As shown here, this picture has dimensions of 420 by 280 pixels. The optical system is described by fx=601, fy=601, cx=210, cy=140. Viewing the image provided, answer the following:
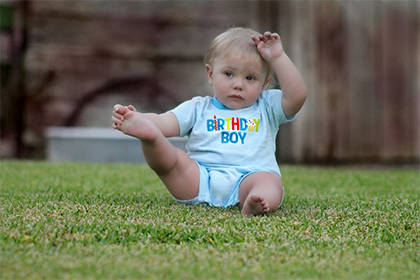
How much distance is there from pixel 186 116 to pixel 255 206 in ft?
1.63

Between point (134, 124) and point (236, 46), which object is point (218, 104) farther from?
point (134, 124)

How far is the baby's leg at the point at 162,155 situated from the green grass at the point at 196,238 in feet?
0.31

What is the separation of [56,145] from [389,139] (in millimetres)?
3017

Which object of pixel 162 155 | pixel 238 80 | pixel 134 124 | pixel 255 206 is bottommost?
pixel 255 206

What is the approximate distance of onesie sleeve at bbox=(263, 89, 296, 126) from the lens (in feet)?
7.13

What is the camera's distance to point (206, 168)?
214 centimetres

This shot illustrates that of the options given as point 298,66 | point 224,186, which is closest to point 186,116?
point 224,186

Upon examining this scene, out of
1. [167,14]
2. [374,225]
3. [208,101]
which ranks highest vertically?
[167,14]

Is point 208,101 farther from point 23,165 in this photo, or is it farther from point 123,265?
point 23,165

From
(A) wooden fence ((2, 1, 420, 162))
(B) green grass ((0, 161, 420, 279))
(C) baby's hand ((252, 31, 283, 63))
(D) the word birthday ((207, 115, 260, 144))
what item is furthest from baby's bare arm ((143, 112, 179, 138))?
(A) wooden fence ((2, 1, 420, 162))

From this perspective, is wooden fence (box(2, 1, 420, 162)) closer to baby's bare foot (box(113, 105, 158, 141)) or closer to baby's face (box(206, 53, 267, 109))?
baby's face (box(206, 53, 267, 109))

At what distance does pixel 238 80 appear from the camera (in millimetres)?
2156

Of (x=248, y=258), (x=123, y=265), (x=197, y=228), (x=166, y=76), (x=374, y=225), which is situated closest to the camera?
(x=123, y=265)

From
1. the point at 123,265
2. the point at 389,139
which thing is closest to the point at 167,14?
the point at 389,139
